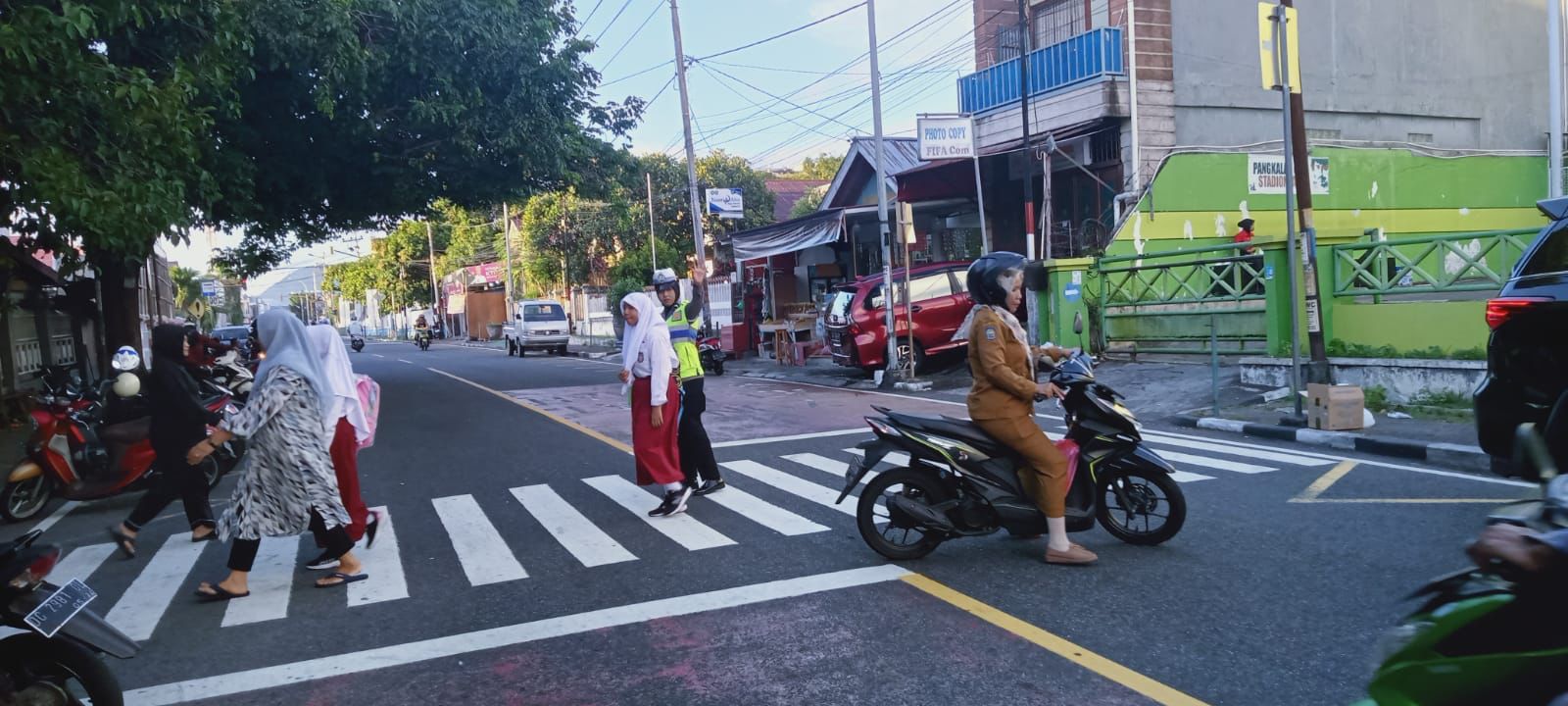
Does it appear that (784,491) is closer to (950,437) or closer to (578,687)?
(950,437)

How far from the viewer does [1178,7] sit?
18.7 meters

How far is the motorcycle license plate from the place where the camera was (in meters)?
3.55

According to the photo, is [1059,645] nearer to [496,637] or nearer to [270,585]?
[496,637]

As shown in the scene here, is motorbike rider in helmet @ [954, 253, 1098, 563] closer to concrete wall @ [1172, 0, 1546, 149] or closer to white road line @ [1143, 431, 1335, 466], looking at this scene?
white road line @ [1143, 431, 1335, 466]

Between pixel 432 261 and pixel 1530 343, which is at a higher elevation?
pixel 432 261

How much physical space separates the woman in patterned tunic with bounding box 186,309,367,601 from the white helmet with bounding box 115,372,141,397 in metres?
3.72

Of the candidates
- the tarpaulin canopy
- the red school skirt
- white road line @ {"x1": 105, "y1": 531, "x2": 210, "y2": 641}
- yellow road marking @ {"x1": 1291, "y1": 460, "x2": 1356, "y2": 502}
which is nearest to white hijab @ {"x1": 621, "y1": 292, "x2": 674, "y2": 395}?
the red school skirt

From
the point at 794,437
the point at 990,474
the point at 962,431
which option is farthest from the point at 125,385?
the point at 990,474

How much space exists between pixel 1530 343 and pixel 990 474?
3.41 m

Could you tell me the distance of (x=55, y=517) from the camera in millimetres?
8680

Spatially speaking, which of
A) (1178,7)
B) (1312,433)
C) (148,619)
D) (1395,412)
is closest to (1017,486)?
(148,619)

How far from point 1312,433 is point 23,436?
16.3 meters

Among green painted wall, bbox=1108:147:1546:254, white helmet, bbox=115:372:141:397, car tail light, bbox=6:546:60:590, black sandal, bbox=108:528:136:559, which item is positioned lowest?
black sandal, bbox=108:528:136:559

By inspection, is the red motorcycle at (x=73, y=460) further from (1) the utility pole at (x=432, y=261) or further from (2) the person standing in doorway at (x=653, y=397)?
(1) the utility pole at (x=432, y=261)
